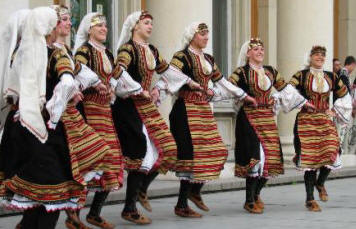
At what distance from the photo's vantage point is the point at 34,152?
7293 millimetres

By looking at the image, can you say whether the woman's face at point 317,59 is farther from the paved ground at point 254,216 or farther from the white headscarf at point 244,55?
the paved ground at point 254,216

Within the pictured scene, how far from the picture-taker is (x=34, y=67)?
7.42 metres

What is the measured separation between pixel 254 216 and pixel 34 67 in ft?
12.9

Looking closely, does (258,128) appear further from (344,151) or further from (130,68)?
(344,151)

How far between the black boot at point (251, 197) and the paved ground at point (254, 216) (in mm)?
95

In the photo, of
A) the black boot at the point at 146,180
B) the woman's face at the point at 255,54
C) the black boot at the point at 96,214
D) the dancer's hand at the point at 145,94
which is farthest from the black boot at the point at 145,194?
the woman's face at the point at 255,54

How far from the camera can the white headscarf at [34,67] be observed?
7.30m

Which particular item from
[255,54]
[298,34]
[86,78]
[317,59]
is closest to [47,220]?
[86,78]

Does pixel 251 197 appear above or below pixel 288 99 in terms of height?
below

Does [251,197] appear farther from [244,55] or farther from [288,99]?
[244,55]

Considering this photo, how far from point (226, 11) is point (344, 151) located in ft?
10.6

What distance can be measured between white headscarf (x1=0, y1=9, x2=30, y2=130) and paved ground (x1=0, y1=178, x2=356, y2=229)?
2.28 meters

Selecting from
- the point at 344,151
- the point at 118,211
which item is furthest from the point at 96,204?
the point at 344,151

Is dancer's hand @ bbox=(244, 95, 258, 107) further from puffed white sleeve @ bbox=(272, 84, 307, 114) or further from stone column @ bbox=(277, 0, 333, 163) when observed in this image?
stone column @ bbox=(277, 0, 333, 163)
